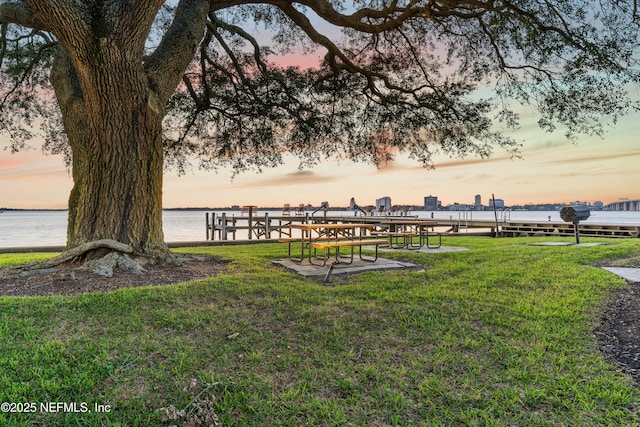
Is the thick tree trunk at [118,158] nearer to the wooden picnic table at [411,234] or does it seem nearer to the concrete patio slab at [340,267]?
the concrete patio slab at [340,267]

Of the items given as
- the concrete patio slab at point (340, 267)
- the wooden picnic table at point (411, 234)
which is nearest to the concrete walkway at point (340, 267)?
the concrete patio slab at point (340, 267)

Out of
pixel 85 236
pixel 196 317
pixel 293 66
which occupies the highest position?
pixel 293 66

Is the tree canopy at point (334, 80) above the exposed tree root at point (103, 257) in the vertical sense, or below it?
above

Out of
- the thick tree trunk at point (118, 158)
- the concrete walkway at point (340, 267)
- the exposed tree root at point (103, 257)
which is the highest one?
the thick tree trunk at point (118, 158)

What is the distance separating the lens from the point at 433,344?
140 inches

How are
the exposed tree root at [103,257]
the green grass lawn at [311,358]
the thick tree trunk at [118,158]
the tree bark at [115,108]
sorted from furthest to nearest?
the thick tree trunk at [118,158] → the exposed tree root at [103,257] → the tree bark at [115,108] → the green grass lawn at [311,358]

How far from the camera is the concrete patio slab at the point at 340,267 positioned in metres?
6.50

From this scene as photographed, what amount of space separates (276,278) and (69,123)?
4.24 m

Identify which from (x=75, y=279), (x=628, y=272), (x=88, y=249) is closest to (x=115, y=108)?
(x=88, y=249)

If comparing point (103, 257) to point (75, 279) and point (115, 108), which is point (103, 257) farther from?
point (115, 108)

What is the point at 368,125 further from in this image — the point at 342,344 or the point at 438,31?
the point at 342,344

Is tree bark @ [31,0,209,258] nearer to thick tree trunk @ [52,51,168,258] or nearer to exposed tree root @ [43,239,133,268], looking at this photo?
thick tree trunk @ [52,51,168,258]

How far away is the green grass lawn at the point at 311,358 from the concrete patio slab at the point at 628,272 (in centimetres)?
67

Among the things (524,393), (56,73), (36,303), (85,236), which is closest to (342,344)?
(524,393)
